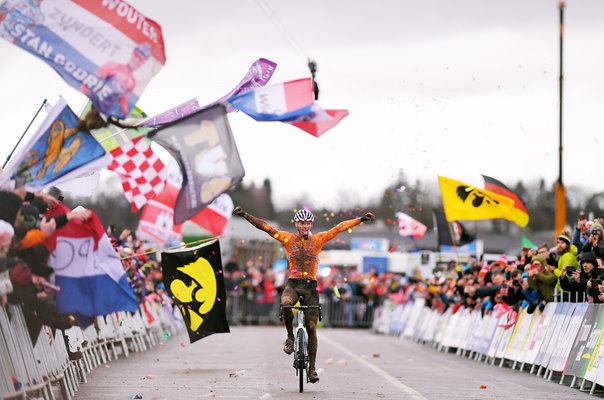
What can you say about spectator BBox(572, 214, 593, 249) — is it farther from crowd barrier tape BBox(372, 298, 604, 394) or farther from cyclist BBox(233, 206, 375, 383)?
cyclist BBox(233, 206, 375, 383)

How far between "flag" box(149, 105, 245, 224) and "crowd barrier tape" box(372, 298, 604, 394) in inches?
271

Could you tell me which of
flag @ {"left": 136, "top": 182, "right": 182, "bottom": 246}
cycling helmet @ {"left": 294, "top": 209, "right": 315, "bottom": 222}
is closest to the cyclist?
cycling helmet @ {"left": 294, "top": 209, "right": 315, "bottom": 222}

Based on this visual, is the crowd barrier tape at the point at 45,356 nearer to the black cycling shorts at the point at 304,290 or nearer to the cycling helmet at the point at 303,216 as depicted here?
the black cycling shorts at the point at 304,290

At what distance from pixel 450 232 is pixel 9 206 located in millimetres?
23068

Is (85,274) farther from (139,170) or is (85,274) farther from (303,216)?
(139,170)

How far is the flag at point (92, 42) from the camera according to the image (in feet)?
37.4

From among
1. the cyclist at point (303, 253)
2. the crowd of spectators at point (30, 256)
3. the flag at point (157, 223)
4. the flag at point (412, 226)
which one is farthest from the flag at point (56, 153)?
the flag at point (412, 226)

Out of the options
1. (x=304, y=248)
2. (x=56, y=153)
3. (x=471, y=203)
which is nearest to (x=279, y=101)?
(x=56, y=153)

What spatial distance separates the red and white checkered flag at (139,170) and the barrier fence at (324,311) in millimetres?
26865

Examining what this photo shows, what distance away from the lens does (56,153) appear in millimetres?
11781

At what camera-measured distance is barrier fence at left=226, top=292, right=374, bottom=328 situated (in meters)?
46.9

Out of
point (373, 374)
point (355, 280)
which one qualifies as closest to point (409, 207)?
point (373, 374)

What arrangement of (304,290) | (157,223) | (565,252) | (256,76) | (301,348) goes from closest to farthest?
(256,76)
(301,348)
(304,290)
(565,252)
(157,223)

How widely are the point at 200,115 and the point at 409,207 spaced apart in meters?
11.8
